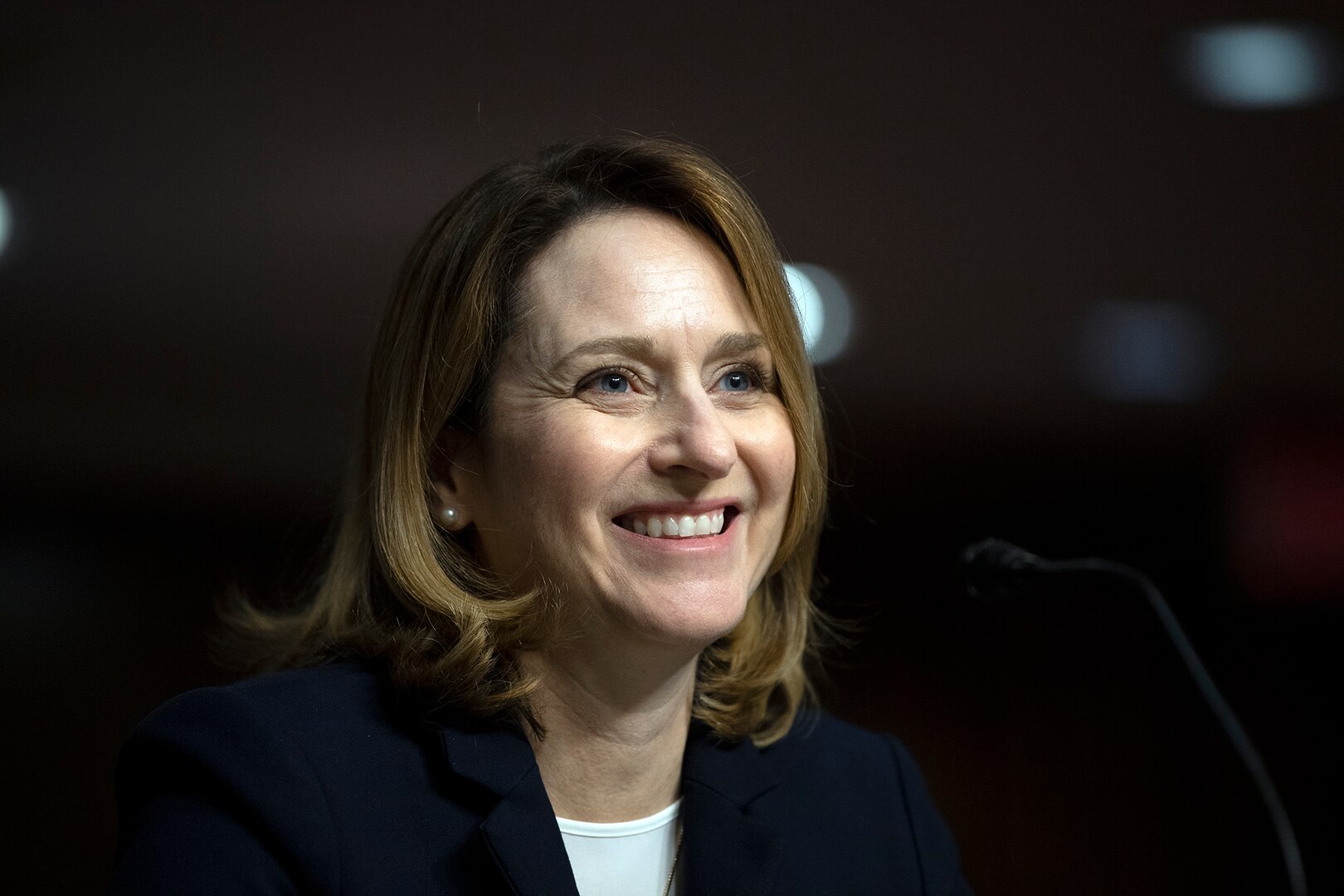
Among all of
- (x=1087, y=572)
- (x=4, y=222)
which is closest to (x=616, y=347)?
(x=1087, y=572)

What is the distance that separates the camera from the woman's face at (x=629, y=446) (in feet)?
4.61

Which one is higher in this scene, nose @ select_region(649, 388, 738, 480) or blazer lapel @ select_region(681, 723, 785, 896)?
nose @ select_region(649, 388, 738, 480)

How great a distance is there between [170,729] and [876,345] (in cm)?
139

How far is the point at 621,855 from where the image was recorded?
149 centimetres

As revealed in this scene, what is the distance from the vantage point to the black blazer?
1232 mm

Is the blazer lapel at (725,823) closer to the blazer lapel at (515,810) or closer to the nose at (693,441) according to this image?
the blazer lapel at (515,810)

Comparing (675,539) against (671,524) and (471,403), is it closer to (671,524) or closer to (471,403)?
(671,524)

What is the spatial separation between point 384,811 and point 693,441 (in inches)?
20.8

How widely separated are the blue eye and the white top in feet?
1.80

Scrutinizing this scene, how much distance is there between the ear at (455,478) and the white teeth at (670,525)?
8.3 inches

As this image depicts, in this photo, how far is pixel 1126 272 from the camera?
7.54 ft

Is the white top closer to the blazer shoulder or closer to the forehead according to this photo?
the blazer shoulder

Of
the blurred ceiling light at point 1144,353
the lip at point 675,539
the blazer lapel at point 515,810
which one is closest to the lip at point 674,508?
the lip at point 675,539

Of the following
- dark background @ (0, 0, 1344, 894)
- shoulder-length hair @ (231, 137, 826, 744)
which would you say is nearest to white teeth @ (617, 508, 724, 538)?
shoulder-length hair @ (231, 137, 826, 744)
